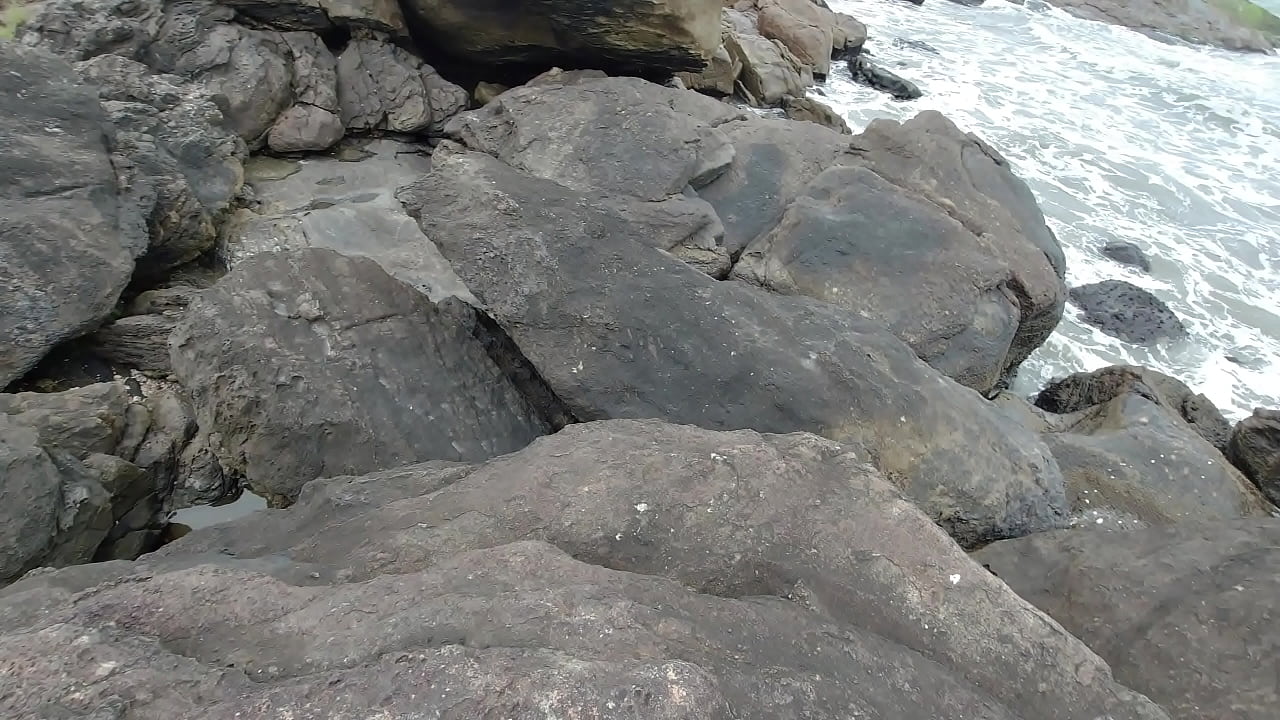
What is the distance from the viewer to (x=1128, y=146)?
11062mm

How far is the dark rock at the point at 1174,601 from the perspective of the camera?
241 centimetres

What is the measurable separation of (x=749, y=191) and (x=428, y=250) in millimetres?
2320

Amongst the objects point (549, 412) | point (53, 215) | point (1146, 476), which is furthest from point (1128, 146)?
point (53, 215)

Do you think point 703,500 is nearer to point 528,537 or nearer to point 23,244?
point 528,537

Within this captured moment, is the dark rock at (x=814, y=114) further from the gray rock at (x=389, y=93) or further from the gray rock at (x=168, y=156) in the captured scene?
the gray rock at (x=168, y=156)

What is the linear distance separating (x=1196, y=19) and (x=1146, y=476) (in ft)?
60.4

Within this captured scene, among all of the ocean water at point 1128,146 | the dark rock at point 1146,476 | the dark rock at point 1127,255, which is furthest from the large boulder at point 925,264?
the dark rock at point 1127,255

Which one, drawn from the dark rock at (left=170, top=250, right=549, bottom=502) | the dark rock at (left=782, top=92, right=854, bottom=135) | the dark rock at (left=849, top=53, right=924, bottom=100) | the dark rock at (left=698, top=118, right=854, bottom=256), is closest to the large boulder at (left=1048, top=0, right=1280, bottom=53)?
the dark rock at (left=849, top=53, right=924, bottom=100)

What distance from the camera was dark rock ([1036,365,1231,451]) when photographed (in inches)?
211

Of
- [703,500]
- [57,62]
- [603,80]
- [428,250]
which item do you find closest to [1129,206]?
[603,80]

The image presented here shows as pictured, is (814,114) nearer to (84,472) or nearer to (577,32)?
(577,32)

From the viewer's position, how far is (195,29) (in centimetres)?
607

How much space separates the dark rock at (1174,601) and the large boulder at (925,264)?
1.79 metres

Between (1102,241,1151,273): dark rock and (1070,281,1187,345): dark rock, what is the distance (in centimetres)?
60
